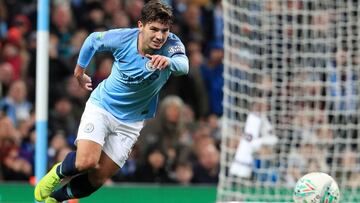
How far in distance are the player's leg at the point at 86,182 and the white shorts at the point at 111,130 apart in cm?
7

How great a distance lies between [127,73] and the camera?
8.66 m

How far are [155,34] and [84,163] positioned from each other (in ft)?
4.08

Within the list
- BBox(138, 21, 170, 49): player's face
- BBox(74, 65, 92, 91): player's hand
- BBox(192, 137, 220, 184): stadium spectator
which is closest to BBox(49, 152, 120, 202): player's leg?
BBox(74, 65, 92, 91): player's hand

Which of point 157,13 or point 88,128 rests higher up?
point 157,13

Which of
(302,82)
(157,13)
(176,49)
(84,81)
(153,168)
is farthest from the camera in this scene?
(153,168)

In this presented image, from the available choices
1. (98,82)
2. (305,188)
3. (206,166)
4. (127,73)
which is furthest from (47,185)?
(98,82)

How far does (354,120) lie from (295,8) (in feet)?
5.66

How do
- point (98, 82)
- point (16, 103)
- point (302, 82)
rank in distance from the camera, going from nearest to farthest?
point (302, 82) → point (16, 103) → point (98, 82)

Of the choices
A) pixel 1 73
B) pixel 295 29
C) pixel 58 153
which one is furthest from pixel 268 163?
pixel 1 73

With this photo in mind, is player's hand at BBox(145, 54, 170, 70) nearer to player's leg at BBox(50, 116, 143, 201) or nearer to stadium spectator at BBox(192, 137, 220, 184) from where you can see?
player's leg at BBox(50, 116, 143, 201)

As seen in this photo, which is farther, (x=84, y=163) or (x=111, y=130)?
(x=111, y=130)

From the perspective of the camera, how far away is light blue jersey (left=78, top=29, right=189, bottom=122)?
8.60 metres

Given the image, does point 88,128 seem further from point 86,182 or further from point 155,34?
point 155,34

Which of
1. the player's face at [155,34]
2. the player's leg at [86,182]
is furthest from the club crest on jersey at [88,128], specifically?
the player's face at [155,34]
